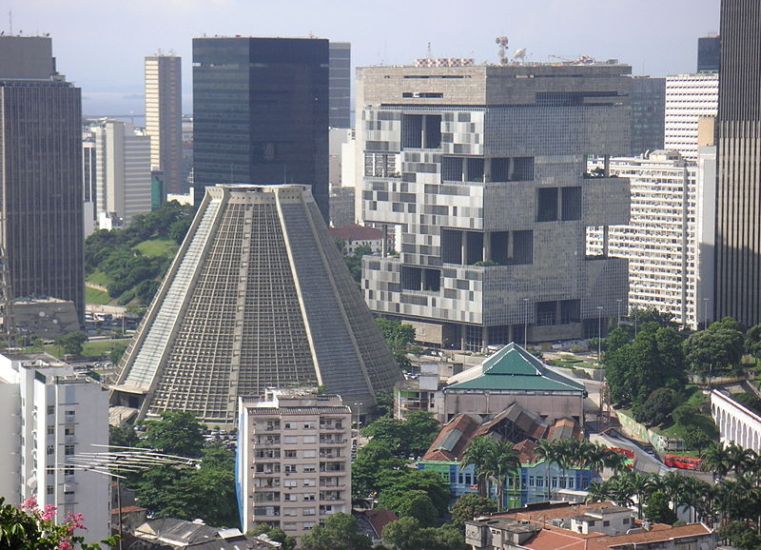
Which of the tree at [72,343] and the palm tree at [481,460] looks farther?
the tree at [72,343]

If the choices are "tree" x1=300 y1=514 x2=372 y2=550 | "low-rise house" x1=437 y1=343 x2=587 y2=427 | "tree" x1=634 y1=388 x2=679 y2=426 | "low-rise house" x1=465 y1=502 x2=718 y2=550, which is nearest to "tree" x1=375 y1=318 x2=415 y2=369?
"low-rise house" x1=437 y1=343 x2=587 y2=427

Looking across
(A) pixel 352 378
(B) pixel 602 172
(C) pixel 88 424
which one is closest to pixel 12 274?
(B) pixel 602 172

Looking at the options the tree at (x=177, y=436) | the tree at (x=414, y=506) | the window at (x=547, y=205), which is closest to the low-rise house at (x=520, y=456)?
the tree at (x=414, y=506)

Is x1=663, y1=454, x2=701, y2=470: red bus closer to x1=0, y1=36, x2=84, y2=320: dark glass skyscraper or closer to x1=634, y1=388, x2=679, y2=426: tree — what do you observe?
x1=634, y1=388, x2=679, y2=426: tree

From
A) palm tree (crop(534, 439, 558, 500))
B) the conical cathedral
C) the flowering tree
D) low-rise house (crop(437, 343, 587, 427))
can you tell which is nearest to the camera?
the flowering tree

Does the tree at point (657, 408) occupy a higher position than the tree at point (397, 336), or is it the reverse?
the tree at point (397, 336)

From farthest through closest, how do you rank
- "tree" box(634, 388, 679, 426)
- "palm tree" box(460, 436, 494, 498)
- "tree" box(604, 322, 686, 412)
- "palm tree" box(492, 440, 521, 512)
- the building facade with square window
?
the building facade with square window < "tree" box(604, 322, 686, 412) < "tree" box(634, 388, 679, 426) < "palm tree" box(460, 436, 494, 498) < "palm tree" box(492, 440, 521, 512)

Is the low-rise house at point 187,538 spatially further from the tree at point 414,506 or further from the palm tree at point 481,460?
the palm tree at point 481,460
